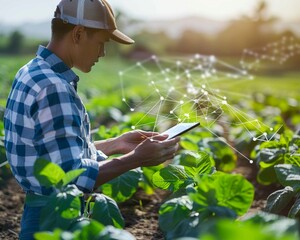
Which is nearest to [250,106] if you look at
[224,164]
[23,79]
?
[224,164]

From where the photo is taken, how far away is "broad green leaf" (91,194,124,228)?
2846 millimetres

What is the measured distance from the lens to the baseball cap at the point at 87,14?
289 cm

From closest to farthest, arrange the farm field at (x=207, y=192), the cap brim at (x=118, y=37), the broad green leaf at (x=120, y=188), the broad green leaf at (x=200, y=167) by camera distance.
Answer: the farm field at (x=207, y=192), the cap brim at (x=118, y=37), the broad green leaf at (x=200, y=167), the broad green leaf at (x=120, y=188)

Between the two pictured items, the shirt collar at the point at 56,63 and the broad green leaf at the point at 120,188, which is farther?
the broad green leaf at the point at 120,188

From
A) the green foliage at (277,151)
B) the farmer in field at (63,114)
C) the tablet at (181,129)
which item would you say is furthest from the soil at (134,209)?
the farmer in field at (63,114)

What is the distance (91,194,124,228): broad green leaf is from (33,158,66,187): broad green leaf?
352mm

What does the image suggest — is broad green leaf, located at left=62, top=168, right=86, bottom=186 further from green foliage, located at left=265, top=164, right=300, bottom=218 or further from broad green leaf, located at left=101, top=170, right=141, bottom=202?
broad green leaf, located at left=101, top=170, right=141, bottom=202

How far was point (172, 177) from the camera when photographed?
3234mm

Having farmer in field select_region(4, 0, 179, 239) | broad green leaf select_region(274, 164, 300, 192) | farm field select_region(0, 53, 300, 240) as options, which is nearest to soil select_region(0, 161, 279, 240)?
farm field select_region(0, 53, 300, 240)

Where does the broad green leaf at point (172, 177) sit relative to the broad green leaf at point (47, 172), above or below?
below

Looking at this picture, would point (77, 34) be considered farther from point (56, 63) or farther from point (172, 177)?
point (172, 177)

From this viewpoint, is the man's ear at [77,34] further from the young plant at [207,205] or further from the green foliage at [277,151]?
the green foliage at [277,151]

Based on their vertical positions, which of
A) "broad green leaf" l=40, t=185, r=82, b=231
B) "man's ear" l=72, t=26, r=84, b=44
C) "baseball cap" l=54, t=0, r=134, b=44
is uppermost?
"baseball cap" l=54, t=0, r=134, b=44

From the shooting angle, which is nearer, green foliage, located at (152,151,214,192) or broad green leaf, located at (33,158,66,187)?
broad green leaf, located at (33,158,66,187)
